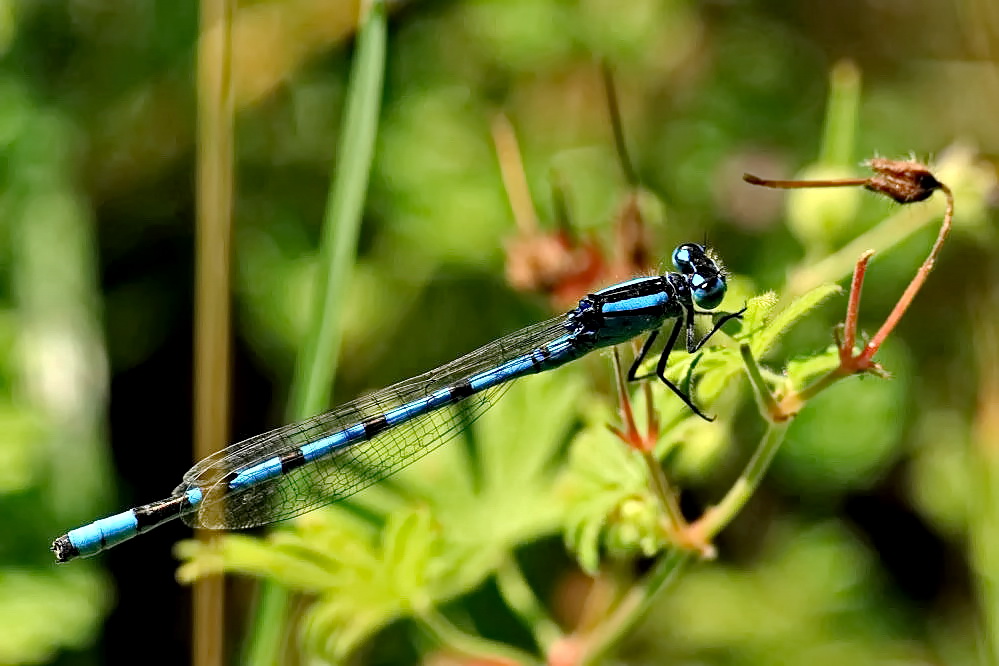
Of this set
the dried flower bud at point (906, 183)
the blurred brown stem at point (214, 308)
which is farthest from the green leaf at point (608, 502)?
the blurred brown stem at point (214, 308)

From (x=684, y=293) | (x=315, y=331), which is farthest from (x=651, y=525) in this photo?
(x=315, y=331)

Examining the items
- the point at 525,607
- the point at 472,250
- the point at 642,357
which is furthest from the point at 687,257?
the point at 472,250

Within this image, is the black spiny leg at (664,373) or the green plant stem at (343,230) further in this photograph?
the green plant stem at (343,230)

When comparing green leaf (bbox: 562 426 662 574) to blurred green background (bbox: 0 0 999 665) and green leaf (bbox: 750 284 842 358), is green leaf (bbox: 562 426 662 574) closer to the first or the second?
green leaf (bbox: 750 284 842 358)

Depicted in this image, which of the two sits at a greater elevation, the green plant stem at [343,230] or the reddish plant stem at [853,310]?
the green plant stem at [343,230]

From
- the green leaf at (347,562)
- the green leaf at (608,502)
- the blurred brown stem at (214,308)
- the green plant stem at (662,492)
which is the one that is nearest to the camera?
the green plant stem at (662,492)

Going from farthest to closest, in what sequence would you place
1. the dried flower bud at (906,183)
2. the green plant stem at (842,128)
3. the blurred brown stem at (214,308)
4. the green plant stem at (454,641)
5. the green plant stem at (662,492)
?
the blurred brown stem at (214,308)
the green plant stem at (842,128)
the green plant stem at (454,641)
the green plant stem at (662,492)
the dried flower bud at (906,183)

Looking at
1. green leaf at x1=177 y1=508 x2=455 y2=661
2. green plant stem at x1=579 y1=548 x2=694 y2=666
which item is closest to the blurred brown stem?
green leaf at x1=177 y1=508 x2=455 y2=661

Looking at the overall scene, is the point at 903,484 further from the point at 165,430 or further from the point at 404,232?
the point at 165,430

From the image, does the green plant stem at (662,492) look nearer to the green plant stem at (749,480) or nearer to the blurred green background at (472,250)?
the green plant stem at (749,480)

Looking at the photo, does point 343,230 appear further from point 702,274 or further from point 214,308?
point 702,274
